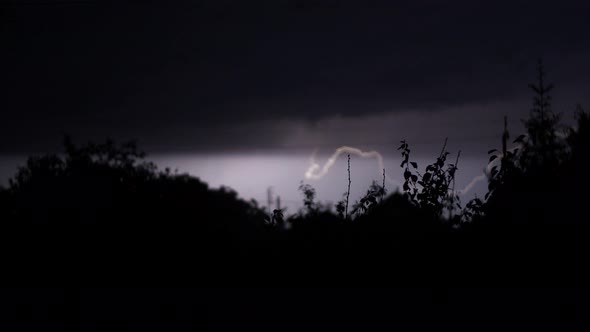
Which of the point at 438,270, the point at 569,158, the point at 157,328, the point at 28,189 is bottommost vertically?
the point at 157,328

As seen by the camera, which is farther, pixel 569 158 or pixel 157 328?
pixel 569 158

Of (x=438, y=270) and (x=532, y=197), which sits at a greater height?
(x=532, y=197)

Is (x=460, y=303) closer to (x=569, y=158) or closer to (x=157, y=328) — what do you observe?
(x=569, y=158)

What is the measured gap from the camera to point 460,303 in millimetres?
4477

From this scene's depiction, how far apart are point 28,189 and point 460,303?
33938 millimetres

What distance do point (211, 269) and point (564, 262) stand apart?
3770mm

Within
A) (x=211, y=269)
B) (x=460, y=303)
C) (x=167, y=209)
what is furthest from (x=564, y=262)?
(x=167, y=209)

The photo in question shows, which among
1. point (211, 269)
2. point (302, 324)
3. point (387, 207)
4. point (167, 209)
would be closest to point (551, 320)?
point (387, 207)

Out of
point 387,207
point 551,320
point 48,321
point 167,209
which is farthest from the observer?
point 167,209

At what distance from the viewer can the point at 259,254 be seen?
4895 mm

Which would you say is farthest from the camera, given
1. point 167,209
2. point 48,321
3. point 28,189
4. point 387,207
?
point 28,189

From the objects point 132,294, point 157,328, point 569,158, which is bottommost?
point 157,328

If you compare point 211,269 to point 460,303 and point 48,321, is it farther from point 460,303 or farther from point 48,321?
point 460,303

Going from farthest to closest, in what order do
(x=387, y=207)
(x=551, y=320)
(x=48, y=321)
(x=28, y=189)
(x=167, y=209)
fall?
1. (x=28, y=189)
2. (x=167, y=209)
3. (x=387, y=207)
4. (x=48, y=321)
5. (x=551, y=320)
